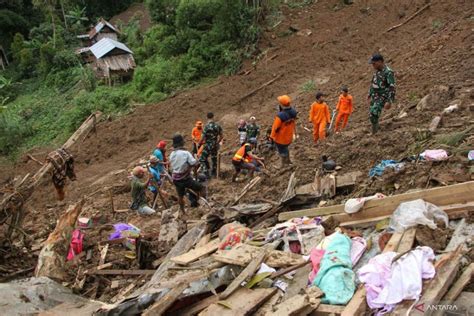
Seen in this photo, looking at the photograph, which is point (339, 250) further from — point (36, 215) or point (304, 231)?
point (36, 215)

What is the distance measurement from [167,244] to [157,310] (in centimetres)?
291

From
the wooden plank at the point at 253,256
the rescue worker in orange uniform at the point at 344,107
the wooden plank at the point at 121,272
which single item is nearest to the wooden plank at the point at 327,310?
the wooden plank at the point at 253,256

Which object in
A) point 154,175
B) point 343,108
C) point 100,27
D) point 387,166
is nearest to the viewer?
point 387,166

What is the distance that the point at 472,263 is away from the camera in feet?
12.5

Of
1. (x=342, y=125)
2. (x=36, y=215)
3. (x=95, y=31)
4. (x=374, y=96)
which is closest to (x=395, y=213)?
(x=374, y=96)

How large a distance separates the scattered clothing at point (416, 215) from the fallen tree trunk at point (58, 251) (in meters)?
4.63

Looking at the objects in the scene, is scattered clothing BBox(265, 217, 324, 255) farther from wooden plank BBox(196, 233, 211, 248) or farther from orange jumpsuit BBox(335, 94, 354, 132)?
orange jumpsuit BBox(335, 94, 354, 132)

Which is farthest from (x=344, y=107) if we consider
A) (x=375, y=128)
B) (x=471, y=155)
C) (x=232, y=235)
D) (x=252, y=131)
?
(x=232, y=235)

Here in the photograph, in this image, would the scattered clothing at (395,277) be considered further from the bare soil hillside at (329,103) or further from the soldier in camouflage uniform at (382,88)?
the soldier in camouflage uniform at (382,88)

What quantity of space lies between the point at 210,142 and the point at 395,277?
25.2 feet

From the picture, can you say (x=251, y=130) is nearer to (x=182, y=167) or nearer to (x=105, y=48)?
(x=182, y=167)

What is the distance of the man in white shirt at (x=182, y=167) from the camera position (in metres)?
8.45

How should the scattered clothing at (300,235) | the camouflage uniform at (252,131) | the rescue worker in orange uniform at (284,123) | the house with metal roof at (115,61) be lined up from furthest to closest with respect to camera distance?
the house with metal roof at (115,61), the camouflage uniform at (252,131), the rescue worker in orange uniform at (284,123), the scattered clothing at (300,235)

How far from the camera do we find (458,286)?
11.7ft
